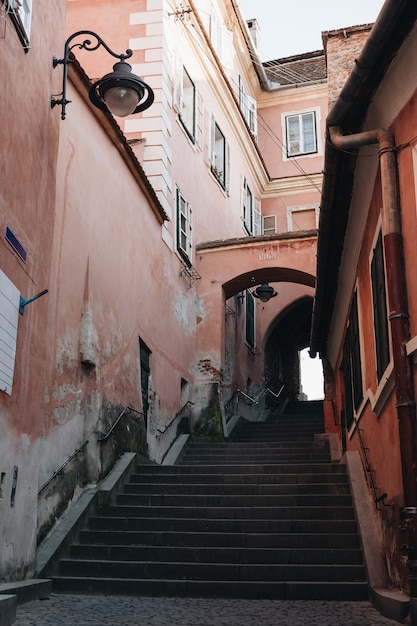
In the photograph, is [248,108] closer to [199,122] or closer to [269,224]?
[269,224]

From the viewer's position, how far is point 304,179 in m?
26.0

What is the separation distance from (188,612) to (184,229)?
Answer: 37.7ft

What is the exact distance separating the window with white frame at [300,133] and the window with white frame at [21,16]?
64.8 ft

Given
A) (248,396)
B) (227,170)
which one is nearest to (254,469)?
(248,396)

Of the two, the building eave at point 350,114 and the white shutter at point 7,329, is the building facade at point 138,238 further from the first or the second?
the building eave at point 350,114

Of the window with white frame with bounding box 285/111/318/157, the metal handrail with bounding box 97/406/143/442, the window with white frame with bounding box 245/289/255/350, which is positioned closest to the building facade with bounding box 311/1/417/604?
the metal handrail with bounding box 97/406/143/442

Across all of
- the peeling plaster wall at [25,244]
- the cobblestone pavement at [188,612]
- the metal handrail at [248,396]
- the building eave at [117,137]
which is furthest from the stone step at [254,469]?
the metal handrail at [248,396]

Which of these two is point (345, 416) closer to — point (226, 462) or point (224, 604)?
point (226, 462)

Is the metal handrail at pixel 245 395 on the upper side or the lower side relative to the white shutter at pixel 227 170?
lower

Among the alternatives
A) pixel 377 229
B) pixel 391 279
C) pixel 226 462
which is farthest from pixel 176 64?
pixel 391 279

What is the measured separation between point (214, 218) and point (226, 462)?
28.4 ft

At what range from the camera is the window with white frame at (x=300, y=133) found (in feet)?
86.6

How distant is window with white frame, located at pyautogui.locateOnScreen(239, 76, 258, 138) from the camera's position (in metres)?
24.3

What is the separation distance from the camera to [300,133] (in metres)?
26.6
